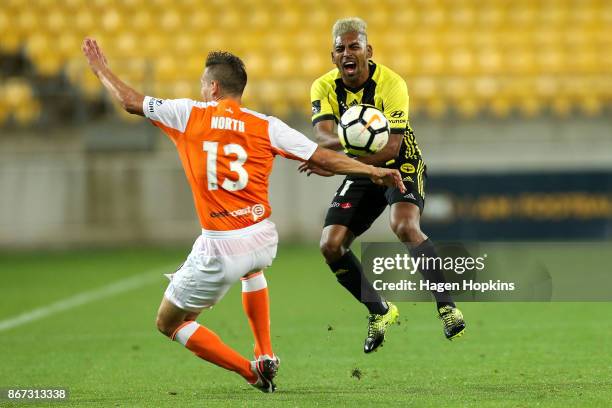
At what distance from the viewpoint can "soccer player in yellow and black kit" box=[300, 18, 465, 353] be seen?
6961 mm

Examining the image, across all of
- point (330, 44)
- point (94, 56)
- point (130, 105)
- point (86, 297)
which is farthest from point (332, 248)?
point (330, 44)

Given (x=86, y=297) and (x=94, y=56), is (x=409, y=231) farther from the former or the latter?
(x=86, y=297)

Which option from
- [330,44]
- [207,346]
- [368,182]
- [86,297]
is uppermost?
[368,182]

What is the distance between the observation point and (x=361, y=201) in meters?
7.42

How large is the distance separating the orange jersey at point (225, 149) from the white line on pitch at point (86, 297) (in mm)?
4328

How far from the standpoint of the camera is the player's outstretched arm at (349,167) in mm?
5891

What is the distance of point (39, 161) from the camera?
659 inches

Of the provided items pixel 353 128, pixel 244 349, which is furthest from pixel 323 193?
pixel 353 128

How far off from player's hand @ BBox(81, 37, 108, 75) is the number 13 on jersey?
0.79 meters

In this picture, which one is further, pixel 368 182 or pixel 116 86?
pixel 368 182

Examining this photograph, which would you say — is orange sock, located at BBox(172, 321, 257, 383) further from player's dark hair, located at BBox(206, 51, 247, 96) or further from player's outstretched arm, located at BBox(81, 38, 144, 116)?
player's dark hair, located at BBox(206, 51, 247, 96)

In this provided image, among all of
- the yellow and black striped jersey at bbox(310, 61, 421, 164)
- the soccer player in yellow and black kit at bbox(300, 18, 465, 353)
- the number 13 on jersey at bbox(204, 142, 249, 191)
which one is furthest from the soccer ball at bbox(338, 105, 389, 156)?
the number 13 on jersey at bbox(204, 142, 249, 191)

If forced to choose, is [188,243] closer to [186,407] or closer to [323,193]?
[323,193]

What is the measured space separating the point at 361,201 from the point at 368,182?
0.47 ft
